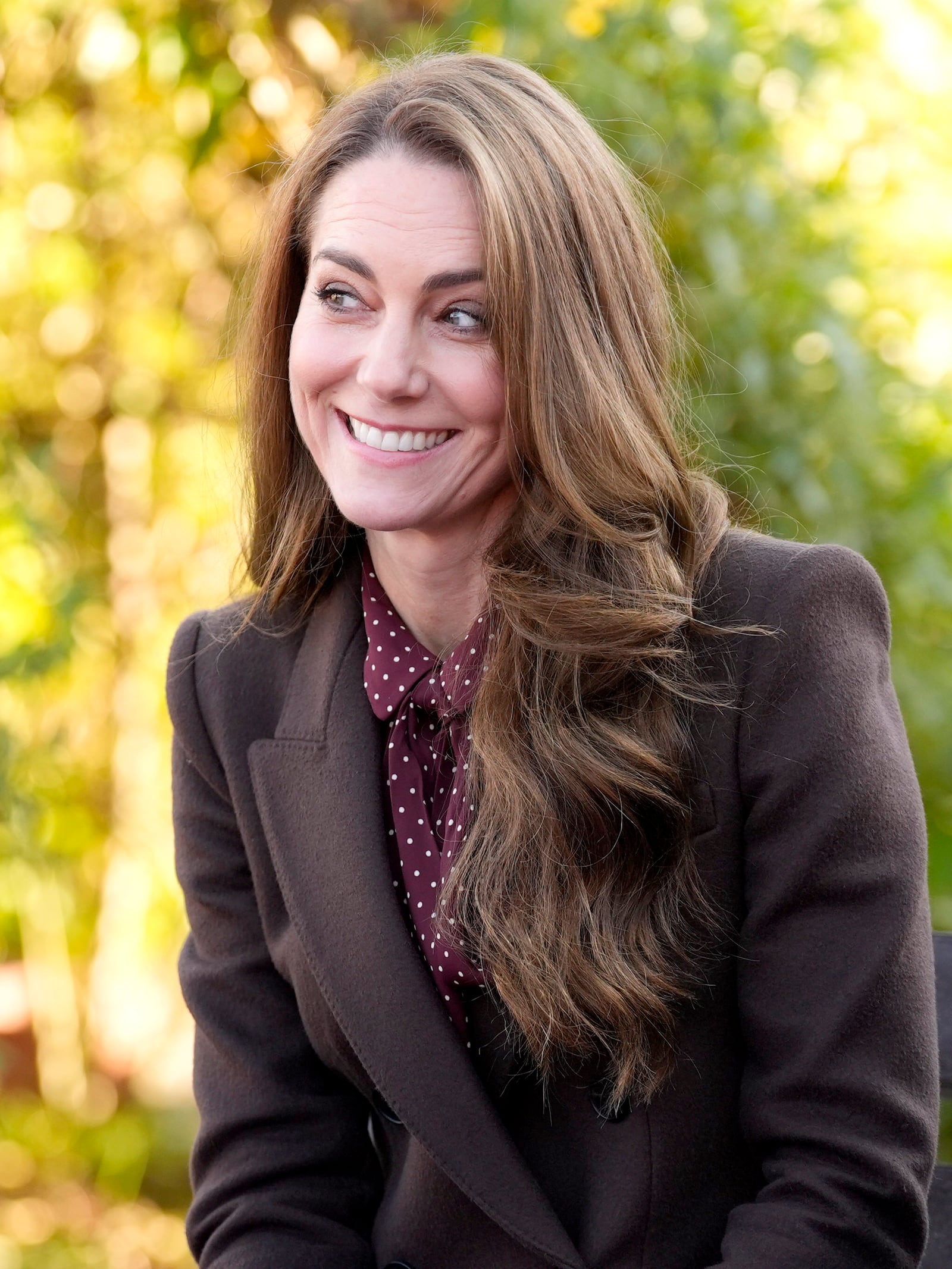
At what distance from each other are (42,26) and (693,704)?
221cm

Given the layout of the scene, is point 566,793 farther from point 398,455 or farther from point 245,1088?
point 245,1088

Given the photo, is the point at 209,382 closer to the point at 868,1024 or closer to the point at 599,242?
the point at 599,242

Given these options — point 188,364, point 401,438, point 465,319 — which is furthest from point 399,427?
point 188,364

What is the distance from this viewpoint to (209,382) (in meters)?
3.21

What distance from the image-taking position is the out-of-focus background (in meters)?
2.27

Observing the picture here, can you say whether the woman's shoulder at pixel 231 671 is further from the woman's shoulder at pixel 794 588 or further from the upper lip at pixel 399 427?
the woman's shoulder at pixel 794 588

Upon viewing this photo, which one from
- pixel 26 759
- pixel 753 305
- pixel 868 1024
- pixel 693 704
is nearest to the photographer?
pixel 868 1024

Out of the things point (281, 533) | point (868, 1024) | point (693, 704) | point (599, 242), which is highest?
point (599, 242)

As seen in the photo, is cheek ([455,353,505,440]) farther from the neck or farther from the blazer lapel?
the blazer lapel

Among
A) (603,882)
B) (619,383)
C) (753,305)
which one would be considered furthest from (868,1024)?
(753,305)

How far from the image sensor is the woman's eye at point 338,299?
153 centimetres

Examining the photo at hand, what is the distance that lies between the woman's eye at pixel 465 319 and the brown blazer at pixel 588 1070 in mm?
365

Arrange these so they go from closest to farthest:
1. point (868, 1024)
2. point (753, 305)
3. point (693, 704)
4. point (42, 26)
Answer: point (868, 1024) < point (693, 704) < point (753, 305) < point (42, 26)

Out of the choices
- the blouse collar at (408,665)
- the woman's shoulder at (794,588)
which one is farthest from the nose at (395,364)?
the woman's shoulder at (794,588)
